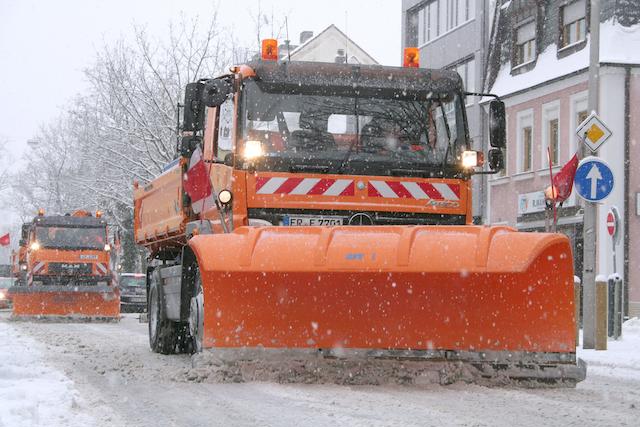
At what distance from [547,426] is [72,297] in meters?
19.9

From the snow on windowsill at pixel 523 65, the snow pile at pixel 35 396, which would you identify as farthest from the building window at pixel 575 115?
the snow pile at pixel 35 396

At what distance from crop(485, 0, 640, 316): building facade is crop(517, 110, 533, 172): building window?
0.09ft

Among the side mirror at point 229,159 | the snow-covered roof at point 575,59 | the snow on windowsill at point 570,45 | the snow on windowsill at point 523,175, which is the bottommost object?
the side mirror at point 229,159

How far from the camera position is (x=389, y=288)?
8.51 metres

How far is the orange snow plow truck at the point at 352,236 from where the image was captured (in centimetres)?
838

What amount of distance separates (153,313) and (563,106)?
16869mm

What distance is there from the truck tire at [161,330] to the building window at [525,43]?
18.5 meters

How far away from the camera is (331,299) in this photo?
340 inches

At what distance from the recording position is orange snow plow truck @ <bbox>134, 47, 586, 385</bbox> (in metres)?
8.38

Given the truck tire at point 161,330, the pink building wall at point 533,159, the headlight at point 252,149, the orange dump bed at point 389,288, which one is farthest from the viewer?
the pink building wall at point 533,159

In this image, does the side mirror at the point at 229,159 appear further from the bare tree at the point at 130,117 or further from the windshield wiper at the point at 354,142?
the bare tree at the point at 130,117

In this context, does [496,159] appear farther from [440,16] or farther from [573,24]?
[440,16]

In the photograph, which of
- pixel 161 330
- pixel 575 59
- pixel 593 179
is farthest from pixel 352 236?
pixel 575 59

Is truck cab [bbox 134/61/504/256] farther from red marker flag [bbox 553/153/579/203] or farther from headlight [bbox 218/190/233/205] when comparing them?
red marker flag [bbox 553/153/579/203]
